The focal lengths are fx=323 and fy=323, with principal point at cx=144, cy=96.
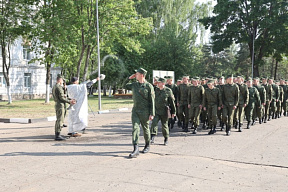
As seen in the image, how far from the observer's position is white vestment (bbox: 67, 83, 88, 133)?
9648 millimetres

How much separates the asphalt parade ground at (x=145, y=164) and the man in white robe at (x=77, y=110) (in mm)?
364

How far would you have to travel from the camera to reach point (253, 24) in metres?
37.5

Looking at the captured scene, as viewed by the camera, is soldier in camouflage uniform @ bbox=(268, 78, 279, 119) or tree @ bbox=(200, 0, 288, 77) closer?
soldier in camouflage uniform @ bbox=(268, 78, 279, 119)

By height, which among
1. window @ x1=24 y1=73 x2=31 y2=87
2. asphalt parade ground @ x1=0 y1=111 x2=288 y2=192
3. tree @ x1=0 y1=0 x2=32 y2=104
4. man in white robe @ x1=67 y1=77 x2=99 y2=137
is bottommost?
asphalt parade ground @ x1=0 y1=111 x2=288 y2=192

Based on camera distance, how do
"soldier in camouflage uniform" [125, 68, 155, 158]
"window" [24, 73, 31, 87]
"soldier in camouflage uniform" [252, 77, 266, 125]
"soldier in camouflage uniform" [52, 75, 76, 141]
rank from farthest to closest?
"window" [24, 73, 31, 87], "soldier in camouflage uniform" [252, 77, 266, 125], "soldier in camouflage uniform" [52, 75, 76, 141], "soldier in camouflage uniform" [125, 68, 155, 158]

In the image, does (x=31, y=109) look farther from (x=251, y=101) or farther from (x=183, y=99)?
(x=251, y=101)

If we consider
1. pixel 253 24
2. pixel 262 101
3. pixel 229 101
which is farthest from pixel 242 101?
pixel 253 24

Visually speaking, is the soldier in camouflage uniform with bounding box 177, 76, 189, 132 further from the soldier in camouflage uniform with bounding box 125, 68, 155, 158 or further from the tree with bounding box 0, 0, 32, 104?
the tree with bounding box 0, 0, 32, 104

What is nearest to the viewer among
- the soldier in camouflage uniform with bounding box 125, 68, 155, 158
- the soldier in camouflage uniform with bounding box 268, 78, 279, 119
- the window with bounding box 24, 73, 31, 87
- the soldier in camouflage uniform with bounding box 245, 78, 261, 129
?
the soldier in camouflage uniform with bounding box 125, 68, 155, 158

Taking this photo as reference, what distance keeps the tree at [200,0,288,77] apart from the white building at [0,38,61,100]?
833 inches

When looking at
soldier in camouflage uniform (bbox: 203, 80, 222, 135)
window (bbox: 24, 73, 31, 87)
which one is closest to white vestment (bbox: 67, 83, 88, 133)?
soldier in camouflage uniform (bbox: 203, 80, 222, 135)

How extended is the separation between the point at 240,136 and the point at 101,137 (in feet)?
14.0

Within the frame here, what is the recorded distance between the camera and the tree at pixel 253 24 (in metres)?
35.3

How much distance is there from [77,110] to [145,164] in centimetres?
402
